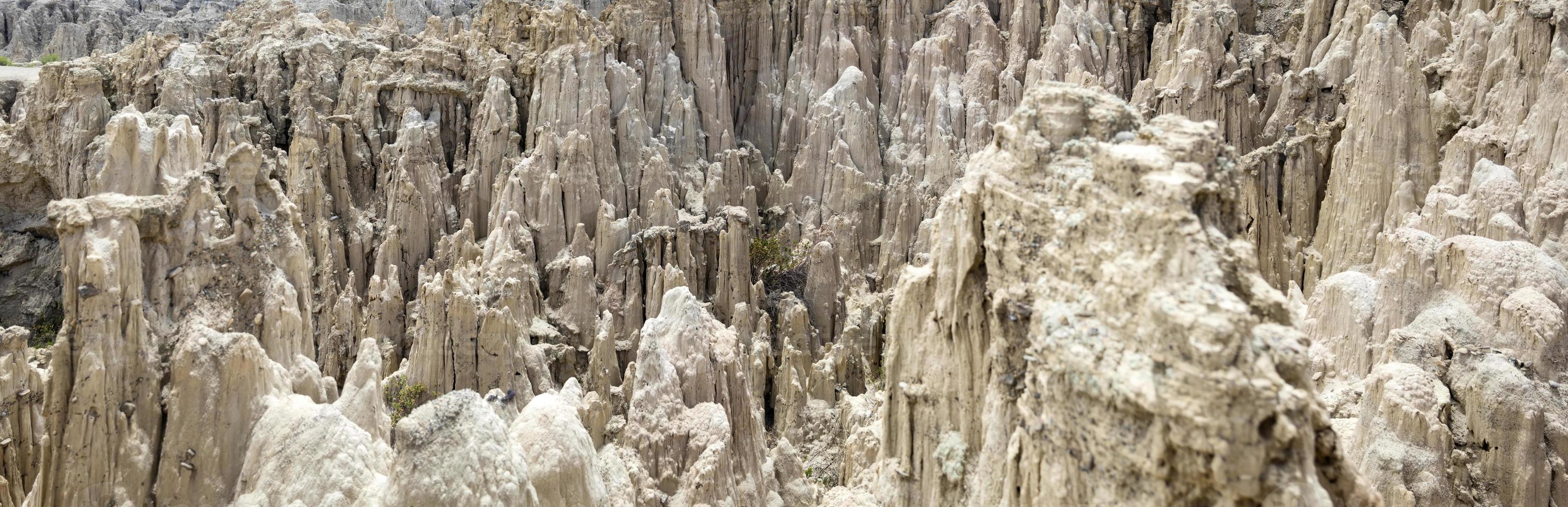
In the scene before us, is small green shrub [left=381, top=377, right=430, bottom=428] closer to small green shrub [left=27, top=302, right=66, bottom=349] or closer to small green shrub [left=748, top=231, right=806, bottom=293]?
small green shrub [left=27, top=302, right=66, bottom=349]

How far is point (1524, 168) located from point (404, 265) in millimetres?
30933

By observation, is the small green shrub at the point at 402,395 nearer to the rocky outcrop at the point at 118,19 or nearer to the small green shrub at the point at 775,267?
the small green shrub at the point at 775,267

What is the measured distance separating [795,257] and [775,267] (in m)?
1.20

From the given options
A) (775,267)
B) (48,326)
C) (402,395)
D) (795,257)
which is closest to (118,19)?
(48,326)

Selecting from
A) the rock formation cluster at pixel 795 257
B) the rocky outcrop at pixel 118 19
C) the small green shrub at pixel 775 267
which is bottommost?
the small green shrub at pixel 775 267

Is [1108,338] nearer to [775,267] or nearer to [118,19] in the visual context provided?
[775,267]

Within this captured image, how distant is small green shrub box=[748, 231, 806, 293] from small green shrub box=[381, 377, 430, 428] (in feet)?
43.4

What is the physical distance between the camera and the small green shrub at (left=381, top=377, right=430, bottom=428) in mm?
20484

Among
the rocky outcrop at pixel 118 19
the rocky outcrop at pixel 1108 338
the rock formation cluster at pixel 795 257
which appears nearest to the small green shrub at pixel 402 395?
the rock formation cluster at pixel 795 257

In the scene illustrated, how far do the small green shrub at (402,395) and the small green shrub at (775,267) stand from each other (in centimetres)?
1324

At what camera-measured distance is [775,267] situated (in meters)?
32.2

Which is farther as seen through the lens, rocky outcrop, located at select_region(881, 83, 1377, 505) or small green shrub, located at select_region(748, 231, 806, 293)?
small green shrub, located at select_region(748, 231, 806, 293)

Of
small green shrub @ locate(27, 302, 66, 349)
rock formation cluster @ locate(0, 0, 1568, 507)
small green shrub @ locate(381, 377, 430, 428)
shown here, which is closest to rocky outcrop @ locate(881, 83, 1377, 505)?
rock formation cluster @ locate(0, 0, 1568, 507)

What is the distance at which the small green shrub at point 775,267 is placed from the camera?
32062 millimetres
